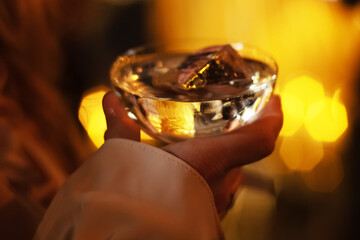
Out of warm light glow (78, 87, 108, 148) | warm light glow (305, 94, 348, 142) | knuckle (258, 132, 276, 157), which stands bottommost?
warm light glow (305, 94, 348, 142)

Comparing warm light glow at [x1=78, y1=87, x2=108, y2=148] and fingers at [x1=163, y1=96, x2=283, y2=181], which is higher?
fingers at [x1=163, y1=96, x2=283, y2=181]

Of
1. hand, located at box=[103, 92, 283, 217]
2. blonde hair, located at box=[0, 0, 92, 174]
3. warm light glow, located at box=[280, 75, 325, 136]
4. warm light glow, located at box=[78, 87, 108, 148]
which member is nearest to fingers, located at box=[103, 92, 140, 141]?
hand, located at box=[103, 92, 283, 217]

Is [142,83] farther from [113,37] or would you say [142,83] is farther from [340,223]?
[113,37]

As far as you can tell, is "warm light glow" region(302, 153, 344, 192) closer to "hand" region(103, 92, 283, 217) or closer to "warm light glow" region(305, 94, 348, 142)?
"warm light glow" region(305, 94, 348, 142)

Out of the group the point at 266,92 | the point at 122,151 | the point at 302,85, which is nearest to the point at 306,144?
the point at 302,85

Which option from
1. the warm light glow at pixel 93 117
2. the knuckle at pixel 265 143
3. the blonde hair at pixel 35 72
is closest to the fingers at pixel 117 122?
the knuckle at pixel 265 143

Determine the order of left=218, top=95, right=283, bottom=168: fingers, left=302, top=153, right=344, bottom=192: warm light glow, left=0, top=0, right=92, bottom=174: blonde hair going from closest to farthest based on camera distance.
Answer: left=218, top=95, right=283, bottom=168: fingers → left=0, top=0, right=92, bottom=174: blonde hair → left=302, top=153, right=344, bottom=192: warm light glow

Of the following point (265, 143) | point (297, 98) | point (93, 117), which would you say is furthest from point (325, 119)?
point (265, 143)

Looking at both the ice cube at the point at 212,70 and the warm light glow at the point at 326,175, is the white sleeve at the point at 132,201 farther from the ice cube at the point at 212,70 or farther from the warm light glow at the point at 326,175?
the warm light glow at the point at 326,175
